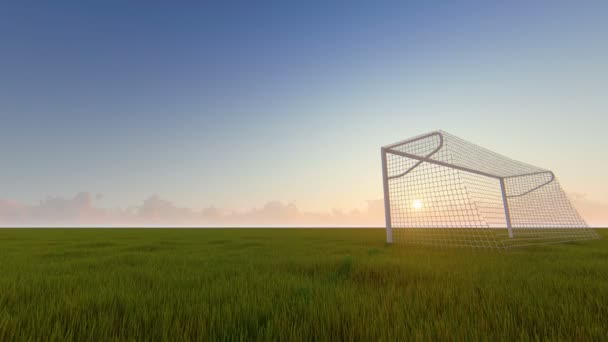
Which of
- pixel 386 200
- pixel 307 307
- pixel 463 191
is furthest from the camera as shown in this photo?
pixel 386 200

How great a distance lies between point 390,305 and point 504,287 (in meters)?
1.33

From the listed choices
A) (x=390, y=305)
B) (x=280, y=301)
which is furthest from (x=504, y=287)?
(x=280, y=301)

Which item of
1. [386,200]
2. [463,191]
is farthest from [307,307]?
[386,200]

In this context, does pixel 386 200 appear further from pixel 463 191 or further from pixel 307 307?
pixel 307 307

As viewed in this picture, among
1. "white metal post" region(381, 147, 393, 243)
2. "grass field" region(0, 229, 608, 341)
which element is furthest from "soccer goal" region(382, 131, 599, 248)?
"grass field" region(0, 229, 608, 341)

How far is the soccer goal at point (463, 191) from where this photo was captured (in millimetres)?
5781

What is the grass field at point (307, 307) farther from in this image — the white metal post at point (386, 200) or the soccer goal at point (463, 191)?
the white metal post at point (386, 200)

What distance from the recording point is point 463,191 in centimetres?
524

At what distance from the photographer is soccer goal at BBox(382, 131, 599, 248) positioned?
19.0 ft

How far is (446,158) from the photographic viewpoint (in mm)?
6523

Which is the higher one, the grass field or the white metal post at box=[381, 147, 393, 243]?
the white metal post at box=[381, 147, 393, 243]

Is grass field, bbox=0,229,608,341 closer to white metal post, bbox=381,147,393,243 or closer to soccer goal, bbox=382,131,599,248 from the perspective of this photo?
soccer goal, bbox=382,131,599,248

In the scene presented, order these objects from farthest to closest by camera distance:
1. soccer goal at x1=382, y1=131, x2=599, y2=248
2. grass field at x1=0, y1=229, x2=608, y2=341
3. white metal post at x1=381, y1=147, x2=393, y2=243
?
1. white metal post at x1=381, y1=147, x2=393, y2=243
2. soccer goal at x1=382, y1=131, x2=599, y2=248
3. grass field at x1=0, y1=229, x2=608, y2=341

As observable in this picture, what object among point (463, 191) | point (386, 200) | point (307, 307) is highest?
point (463, 191)
